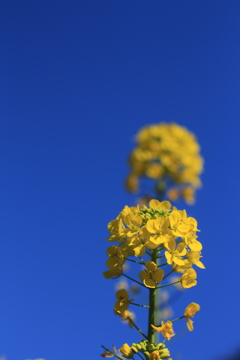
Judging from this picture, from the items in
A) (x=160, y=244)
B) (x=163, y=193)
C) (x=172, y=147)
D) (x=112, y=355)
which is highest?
(x=172, y=147)

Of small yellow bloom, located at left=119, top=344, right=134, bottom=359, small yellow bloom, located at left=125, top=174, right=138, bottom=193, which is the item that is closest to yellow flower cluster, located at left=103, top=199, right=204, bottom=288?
small yellow bloom, located at left=119, top=344, right=134, bottom=359

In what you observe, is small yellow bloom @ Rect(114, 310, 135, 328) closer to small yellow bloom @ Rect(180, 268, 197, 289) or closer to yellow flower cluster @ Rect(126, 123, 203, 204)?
small yellow bloom @ Rect(180, 268, 197, 289)

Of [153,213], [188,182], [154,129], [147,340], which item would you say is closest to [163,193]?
[188,182]

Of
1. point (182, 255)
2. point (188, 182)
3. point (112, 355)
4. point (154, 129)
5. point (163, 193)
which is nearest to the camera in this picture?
point (112, 355)

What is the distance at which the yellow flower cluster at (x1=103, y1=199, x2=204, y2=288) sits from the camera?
3199 millimetres

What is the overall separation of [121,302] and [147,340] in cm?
35

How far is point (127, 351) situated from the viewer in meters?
3.02

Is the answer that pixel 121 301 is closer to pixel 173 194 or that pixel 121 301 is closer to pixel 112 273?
pixel 112 273

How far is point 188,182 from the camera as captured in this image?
975 centimetres

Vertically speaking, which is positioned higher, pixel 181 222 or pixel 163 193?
pixel 163 193

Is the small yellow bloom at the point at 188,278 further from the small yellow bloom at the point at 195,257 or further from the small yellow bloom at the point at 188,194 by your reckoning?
the small yellow bloom at the point at 188,194

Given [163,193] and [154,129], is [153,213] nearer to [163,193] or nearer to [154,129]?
[163,193]

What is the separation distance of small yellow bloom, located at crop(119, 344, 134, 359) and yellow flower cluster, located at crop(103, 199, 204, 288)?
1.10ft

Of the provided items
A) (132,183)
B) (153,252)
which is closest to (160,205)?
(153,252)
